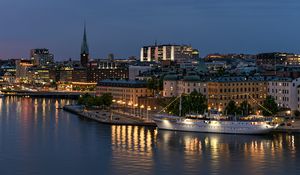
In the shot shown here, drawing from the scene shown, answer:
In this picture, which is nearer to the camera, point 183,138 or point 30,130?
point 183,138

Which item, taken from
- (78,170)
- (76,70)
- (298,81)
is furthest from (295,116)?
(76,70)

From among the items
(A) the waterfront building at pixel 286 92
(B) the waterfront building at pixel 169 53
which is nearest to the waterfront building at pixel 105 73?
(B) the waterfront building at pixel 169 53

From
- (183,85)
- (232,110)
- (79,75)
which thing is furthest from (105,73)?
(232,110)

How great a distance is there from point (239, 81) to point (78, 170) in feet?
50.3

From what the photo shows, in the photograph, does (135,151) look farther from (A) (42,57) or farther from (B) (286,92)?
(A) (42,57)

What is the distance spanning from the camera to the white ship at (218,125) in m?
22.5

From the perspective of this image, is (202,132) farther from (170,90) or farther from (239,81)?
(170,90)

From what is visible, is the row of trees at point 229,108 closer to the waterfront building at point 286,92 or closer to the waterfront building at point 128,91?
the waterfront building at point 286,92

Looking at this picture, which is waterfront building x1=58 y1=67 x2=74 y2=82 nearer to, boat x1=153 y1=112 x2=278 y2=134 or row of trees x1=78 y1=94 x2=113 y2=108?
row of trees x1=78 y1=94 x2=113 y2=108

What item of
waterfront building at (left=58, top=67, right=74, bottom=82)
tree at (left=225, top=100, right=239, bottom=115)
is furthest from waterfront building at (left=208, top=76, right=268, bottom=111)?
waterfront building at (left=58, top=67, right=74, bottom=82)

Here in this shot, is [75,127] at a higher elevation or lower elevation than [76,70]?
lower

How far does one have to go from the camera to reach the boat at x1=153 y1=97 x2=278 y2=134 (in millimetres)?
22578

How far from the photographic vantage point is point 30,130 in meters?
23.6

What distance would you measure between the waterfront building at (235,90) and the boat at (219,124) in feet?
18.1
